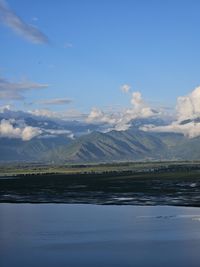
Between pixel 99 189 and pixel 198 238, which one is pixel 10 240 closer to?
pixel 198 238

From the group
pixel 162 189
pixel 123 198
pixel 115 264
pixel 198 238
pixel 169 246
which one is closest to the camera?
pixel 115 264

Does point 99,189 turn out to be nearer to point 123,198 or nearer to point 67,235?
point 123,198

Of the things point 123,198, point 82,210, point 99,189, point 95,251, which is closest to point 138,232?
point 95,251

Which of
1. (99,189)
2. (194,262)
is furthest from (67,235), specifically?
(99,189)

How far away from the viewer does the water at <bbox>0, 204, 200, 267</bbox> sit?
4128 centimetres

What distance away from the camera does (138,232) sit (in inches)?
2146

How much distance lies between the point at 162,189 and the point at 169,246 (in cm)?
6378

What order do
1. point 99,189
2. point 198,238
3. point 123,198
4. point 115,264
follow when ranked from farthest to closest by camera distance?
point 99,189
point 123,198
point 198,238
point 115,264

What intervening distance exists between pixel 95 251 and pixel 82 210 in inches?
1268

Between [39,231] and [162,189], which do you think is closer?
[39,231]

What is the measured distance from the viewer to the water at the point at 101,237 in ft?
135

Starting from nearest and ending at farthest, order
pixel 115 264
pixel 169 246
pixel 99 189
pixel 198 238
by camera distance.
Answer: pixel 115 264 → pixel 169 246 → pixel 198 238 → pixel 99 189

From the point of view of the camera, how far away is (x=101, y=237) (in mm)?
51844

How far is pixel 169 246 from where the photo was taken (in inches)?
1825
